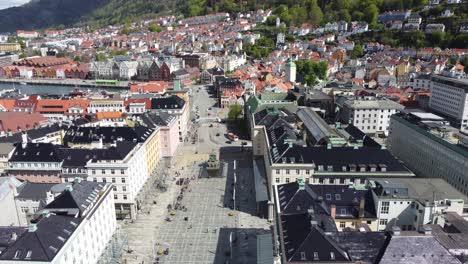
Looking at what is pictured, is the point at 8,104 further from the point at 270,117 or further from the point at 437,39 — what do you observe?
the point at 437,39

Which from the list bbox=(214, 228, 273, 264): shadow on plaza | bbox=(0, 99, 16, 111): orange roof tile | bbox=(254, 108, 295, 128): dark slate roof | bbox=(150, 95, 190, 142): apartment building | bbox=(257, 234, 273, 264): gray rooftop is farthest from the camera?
bbox=(0, 99, 16, 111): orange roof tile

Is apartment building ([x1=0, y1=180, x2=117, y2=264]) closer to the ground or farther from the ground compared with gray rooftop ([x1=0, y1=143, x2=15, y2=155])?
closer to the ground

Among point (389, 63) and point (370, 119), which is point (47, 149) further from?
point (389, 63)

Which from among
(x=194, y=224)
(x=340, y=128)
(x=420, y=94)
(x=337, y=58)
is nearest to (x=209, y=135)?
(x=340, y=128)

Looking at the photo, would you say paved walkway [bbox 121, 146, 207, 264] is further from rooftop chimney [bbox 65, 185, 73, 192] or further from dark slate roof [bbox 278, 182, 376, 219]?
dark slate roof [bbox 278, 182, 376, 219]

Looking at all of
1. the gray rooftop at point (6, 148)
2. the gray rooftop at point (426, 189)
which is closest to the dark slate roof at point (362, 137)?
the gray rooftop at point (426, 189)

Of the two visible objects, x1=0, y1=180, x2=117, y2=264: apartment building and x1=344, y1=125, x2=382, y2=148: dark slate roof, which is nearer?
x1=0, y1=180, x2=117, y2=264: apartment building

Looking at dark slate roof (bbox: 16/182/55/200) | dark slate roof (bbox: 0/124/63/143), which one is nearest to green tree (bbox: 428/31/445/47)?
dark slate roof (bbox: 0/124/63/143)
